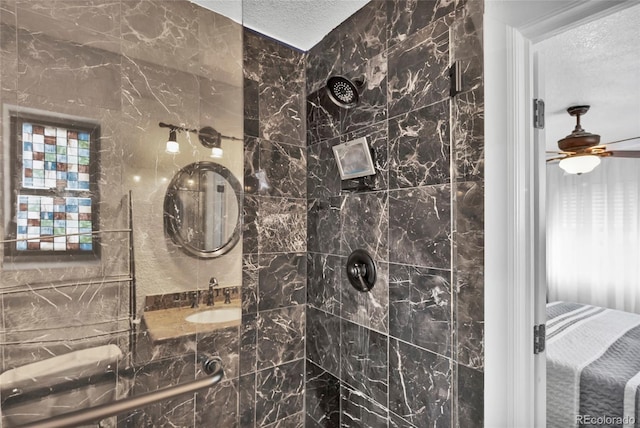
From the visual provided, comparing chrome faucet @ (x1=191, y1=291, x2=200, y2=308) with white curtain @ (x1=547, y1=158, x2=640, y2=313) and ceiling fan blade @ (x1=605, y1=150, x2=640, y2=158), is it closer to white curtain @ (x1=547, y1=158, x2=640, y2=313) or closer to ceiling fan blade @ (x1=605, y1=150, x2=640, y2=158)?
white curtain @ (x1=547, y1=158, x2=640, y2=313)

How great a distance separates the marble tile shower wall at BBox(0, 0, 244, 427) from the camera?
712 millimetres

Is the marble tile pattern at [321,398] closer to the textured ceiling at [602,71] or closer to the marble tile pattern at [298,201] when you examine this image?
the marble tile pattern at [298,201]

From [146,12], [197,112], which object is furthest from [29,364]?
[146,12]

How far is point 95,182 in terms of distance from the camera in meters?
0.78

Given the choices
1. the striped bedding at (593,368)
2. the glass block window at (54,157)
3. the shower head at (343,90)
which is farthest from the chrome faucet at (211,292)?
the striped bedding at (593,368)

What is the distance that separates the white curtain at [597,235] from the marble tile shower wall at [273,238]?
128 centimetres

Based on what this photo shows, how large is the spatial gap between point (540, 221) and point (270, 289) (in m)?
1.28

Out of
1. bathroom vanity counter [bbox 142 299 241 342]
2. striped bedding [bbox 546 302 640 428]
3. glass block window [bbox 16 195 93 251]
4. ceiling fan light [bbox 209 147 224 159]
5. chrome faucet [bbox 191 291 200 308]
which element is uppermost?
ceiling fan light [bbox 209 147 224 159]

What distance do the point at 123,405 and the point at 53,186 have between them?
24.5 inches

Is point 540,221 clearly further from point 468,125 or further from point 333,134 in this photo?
point 333,134

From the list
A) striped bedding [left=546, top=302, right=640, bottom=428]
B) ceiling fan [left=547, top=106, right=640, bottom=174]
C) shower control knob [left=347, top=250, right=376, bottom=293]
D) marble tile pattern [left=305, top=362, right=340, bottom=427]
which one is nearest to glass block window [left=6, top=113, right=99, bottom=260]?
shower control knob [left=347, top=250, right=376, bottom=293]

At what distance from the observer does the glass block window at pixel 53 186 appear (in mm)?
705

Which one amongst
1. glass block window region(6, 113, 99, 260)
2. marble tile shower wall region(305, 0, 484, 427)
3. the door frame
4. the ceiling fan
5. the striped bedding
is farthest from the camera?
the ceiling fan

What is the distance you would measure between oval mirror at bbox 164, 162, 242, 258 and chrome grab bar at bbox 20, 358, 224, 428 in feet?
1.30
